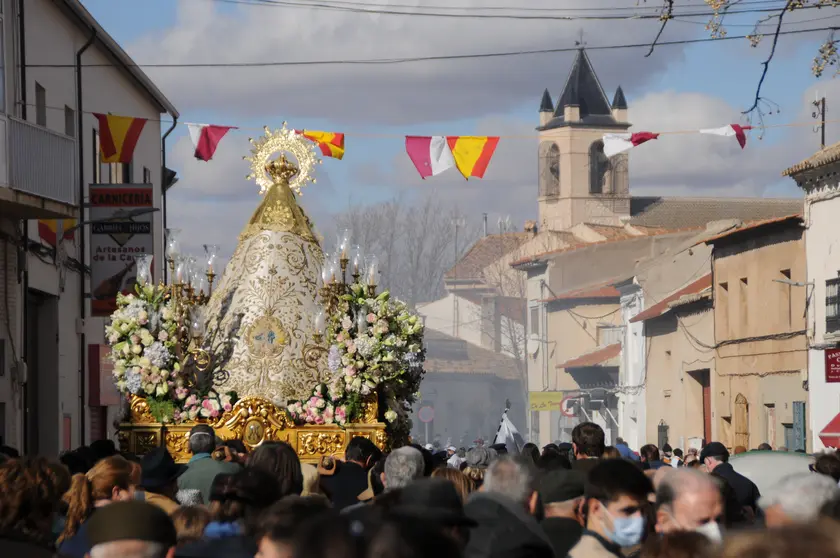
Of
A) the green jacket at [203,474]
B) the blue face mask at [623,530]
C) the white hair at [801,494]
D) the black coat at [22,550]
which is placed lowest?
the green jacket at [203,474]

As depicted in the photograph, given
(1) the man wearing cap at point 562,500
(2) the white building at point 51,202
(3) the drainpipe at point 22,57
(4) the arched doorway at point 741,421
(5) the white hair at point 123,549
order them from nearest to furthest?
(5) the white hair at point 123,549 < (1) the man wearing cap at point 562,500 < (2) the white building at point 51,202 < (3) the drainpipe at point 22,57 < (4) the arched doorway at point 741,421

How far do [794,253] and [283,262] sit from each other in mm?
22174

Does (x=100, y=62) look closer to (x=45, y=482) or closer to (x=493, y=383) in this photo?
(x=45, y=482)

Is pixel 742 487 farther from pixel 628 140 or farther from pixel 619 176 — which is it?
pixel 619 176

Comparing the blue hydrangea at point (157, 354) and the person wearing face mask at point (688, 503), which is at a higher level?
the blue hydrangea at point (157, 354)

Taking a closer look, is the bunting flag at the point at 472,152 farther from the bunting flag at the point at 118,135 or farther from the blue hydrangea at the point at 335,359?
the blue hydrangea at the point at 335,359

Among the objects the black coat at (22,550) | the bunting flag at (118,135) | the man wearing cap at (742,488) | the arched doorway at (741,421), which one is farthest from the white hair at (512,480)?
the arched doorway at (741,421)

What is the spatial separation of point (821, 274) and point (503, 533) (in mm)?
27955

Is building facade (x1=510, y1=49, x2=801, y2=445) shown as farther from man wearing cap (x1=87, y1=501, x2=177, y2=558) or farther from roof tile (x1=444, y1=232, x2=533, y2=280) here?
man wearing cap (x1=87, y1=501, x2=177, y2=558)

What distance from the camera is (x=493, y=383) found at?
101438mm

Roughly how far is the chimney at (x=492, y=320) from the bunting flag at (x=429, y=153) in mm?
81733

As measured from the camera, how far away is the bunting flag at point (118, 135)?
21906mm

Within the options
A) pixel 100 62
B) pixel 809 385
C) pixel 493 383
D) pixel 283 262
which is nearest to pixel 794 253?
pixel 809 385

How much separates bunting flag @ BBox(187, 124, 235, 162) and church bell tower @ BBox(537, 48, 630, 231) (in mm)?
96283
